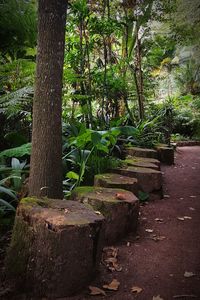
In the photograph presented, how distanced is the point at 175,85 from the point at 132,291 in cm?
1572

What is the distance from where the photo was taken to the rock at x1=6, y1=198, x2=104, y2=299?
2059 millimetres

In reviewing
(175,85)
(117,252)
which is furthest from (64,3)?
(175,85)

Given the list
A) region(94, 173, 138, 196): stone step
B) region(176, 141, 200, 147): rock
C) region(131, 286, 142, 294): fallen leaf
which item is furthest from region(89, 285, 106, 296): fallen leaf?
region(176, 141, 200, 147): rock

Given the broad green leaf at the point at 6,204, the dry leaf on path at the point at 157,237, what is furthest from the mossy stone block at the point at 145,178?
the broad green leaf at the point at 6,204

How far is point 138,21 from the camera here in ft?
26.0

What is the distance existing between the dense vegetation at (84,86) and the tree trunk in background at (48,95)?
599 millimetres

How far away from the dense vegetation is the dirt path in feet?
3.07

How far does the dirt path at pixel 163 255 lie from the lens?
220cm

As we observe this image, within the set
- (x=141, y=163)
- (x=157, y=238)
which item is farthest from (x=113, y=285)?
(x=141, y=163)

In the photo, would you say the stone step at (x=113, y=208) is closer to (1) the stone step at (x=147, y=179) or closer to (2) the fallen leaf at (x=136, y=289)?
(2) the fallen leaf at (x=136, y=289)

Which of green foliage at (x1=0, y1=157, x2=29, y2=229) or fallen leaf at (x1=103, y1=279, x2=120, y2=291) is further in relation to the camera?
green foliage at (x1=0, y1=157, x2=29, y2=229)

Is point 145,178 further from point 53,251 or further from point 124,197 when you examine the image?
point 53,251

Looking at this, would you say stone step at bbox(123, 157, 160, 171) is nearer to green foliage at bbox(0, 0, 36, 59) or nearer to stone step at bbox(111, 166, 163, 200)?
stone step at bbox(111, 166, 163, 200)

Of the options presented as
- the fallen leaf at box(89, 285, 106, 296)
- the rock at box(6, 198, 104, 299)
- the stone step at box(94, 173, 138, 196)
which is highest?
the stone step at box(94, 173, 138, 196)
